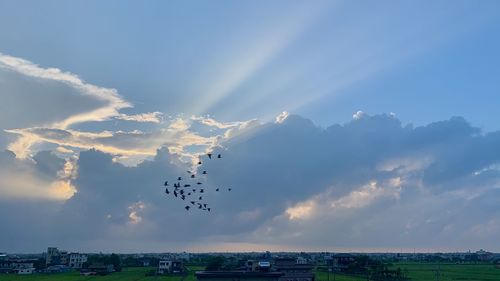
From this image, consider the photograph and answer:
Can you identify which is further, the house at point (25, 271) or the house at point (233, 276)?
the house at point (25, 271)

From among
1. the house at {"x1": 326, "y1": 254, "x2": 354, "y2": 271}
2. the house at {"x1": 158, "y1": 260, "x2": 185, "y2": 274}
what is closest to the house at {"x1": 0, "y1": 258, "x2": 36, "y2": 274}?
the house at {"x1": 158, "y1": 260, "x2": 185, "y2": 274}

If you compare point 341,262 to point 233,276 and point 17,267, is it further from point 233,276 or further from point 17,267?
point 233,276

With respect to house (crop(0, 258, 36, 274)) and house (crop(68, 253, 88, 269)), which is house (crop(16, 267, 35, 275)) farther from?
house (crop(68, 253, 88, 269))

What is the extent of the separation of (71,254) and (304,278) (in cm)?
11616

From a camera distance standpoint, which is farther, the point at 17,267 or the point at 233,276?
the point at 17,267

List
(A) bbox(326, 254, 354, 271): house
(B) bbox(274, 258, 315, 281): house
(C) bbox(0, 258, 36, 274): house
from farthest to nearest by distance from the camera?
(A) bbox(326, 254, 354, 271): house
(C) bbox(0, 258, 36, 274): house
(B) bbox(274, 258, 315, 281): house

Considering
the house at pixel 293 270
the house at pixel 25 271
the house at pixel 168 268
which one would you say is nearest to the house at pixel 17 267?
the house at pixel 25 271

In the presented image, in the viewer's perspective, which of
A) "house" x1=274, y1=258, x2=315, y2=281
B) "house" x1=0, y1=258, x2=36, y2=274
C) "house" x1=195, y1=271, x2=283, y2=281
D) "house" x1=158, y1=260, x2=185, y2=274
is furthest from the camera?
"house" x1=0, y1=258, x2=36, y2=274

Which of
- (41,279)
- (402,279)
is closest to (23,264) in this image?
(41,279)

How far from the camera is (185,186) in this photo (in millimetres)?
59562

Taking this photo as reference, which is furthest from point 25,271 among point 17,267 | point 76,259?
point 76,259

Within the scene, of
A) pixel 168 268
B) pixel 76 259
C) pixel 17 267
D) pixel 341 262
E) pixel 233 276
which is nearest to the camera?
pixel 233 276

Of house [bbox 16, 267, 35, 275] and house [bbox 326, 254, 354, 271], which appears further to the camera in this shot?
house [bbox 326, 254, 354, 271]

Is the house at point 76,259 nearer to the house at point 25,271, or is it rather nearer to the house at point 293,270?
the house at point 25,271
